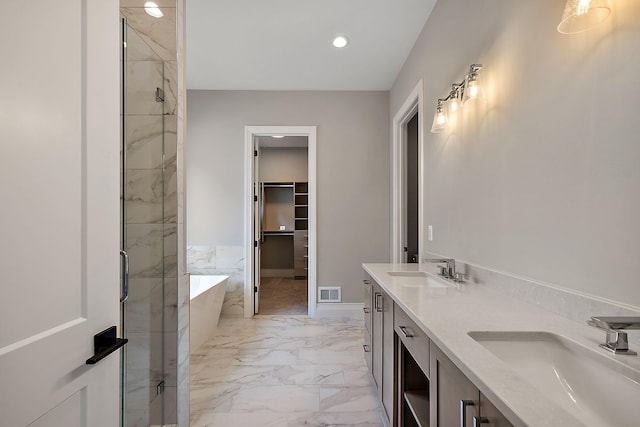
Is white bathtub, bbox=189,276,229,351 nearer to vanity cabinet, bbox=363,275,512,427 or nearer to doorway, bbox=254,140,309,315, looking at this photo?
vanity cabinet, bbox=363,275,512,427

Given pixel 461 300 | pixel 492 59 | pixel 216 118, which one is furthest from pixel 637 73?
pixel 216 118

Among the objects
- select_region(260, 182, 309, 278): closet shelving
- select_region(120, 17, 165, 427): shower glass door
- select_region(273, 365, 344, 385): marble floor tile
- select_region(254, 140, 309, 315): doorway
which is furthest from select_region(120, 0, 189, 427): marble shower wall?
select_region(260, 182, 309, 278): closet shelving

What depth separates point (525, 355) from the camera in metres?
0.86

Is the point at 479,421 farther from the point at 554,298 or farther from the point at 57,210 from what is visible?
the point at 57,210

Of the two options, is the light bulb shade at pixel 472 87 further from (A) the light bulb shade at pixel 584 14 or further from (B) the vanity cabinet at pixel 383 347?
(B) the vanity cabinet at pixel 383 347

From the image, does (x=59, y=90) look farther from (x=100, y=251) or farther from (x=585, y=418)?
(x=585, y=418)

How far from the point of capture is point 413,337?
118cm

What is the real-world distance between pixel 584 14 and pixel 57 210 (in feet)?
4.96

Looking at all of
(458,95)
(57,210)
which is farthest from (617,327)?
(458,95)

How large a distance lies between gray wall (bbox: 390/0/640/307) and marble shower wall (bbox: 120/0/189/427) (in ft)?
5.34

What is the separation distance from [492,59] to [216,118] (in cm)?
309

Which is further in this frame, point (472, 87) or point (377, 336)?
point (377, 336)

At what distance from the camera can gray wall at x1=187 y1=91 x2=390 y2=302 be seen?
12.1 feet

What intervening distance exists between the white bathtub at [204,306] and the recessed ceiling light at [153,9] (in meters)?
2.14
